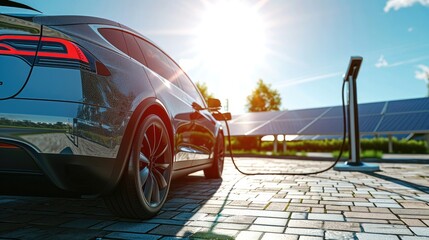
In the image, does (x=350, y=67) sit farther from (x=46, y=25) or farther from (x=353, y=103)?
(x=46, y=25)

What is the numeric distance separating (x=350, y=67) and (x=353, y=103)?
81 centimetres

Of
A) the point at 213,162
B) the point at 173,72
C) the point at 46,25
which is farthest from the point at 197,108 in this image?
the point at 46,25

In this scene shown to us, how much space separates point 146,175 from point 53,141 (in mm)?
897

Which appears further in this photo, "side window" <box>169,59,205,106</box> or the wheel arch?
"side window" <box>169,59,205,106</box>

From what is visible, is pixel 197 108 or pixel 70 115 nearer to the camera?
pixel 70 115

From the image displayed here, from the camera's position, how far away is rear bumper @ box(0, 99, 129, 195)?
71.7 inches

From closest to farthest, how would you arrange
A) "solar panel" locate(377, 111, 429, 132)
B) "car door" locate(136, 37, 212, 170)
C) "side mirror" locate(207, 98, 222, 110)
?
"car door" locate(136, 37, 212, 170) → "side mirror" locate(207, 98, 222, 110) → "solar panel" locate(377, 111, 429, 132)

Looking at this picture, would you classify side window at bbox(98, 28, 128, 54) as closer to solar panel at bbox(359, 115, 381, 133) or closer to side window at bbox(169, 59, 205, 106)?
side window at bbox(169, 59, 205, 106)

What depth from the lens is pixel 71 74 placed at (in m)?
1.96

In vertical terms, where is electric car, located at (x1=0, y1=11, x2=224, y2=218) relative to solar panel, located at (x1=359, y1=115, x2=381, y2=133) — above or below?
below

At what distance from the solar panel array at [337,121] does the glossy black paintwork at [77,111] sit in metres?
14.8

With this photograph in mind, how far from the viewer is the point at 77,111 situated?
1.92 m

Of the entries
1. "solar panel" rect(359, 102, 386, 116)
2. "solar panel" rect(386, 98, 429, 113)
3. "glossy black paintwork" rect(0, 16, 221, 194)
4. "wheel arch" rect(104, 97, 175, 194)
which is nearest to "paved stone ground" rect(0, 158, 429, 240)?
"wheel arch" rect(104, 97, 175, 194)

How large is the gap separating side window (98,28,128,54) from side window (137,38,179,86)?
1.26 ft
